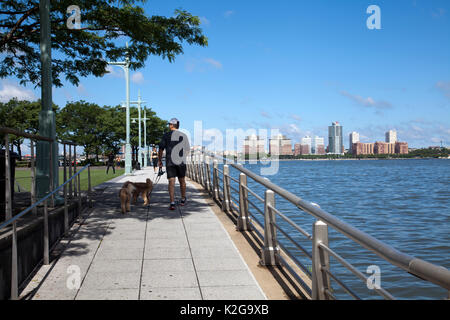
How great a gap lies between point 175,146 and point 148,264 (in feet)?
14.3

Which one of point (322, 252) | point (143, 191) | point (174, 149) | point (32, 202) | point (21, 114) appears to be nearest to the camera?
point (322, 252)

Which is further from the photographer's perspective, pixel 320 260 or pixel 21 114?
pixel 21 114

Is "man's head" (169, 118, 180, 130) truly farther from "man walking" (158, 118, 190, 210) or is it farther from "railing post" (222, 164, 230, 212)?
"railing post" (222, 164, 230, 212)

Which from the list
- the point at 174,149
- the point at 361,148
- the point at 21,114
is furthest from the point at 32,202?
the point at 361,148

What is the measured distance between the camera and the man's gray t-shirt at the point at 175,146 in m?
9.59

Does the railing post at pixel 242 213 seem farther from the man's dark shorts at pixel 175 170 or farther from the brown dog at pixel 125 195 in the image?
the brown dog at pixel 125 195

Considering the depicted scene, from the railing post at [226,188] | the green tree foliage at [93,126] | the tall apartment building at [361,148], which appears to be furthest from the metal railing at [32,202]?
the tall apartment building at [361,148]

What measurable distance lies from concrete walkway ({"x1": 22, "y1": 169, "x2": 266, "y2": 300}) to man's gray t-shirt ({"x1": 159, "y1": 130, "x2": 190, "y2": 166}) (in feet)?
4.90

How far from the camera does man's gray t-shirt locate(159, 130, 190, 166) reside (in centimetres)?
959

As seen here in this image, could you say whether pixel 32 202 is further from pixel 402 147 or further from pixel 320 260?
pixel 402 147

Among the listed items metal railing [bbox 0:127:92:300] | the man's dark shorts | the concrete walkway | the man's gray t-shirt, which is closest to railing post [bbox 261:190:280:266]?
the concrete walkway

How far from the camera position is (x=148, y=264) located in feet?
18.3

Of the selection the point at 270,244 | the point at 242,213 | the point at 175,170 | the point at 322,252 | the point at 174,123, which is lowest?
the point at 270,244

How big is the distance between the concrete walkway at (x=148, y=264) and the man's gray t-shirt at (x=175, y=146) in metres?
1.49
